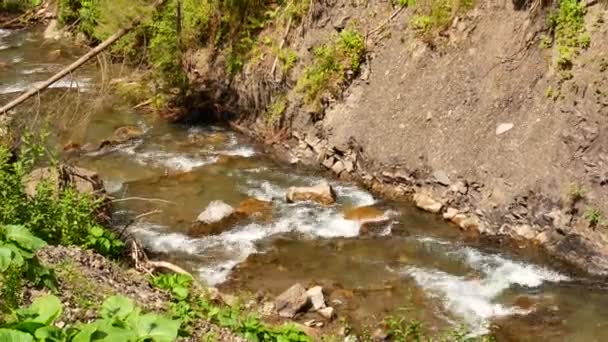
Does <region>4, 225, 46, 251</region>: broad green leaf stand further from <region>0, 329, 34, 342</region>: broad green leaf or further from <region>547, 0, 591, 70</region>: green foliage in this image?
<region>547, 0, 591, 70</region>: green foliage

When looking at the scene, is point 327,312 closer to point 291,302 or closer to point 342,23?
point 291,302

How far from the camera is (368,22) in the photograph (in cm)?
1266

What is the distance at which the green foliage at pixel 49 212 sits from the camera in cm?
661

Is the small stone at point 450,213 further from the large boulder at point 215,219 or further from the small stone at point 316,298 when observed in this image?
the large boulder at point 215,219

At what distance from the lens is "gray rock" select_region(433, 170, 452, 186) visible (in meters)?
10.4

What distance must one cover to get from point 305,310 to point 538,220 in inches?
135

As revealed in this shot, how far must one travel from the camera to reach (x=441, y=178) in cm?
1047

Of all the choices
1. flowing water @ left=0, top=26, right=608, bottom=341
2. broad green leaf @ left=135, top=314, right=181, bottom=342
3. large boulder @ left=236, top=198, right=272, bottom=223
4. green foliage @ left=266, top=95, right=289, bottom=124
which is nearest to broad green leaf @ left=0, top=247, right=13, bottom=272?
broad green leaf @ left=135, top=314, right=181, bottom=342

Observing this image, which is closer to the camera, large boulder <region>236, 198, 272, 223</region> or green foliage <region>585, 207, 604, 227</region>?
green foliage <region>585, 207, 604, 227</region>

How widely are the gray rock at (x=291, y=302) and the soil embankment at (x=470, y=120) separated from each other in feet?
9.45

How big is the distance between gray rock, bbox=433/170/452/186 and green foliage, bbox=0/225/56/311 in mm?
6855

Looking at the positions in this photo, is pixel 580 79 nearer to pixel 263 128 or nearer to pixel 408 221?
pixel 408 221

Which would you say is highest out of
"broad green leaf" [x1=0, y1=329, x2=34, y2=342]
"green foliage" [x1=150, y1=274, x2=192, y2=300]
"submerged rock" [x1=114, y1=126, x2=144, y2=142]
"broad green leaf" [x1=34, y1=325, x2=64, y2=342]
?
"broad green leaf" [x1=0, y1=329, x2=34, y2=342]

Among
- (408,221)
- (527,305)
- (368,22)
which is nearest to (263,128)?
(368,22)
